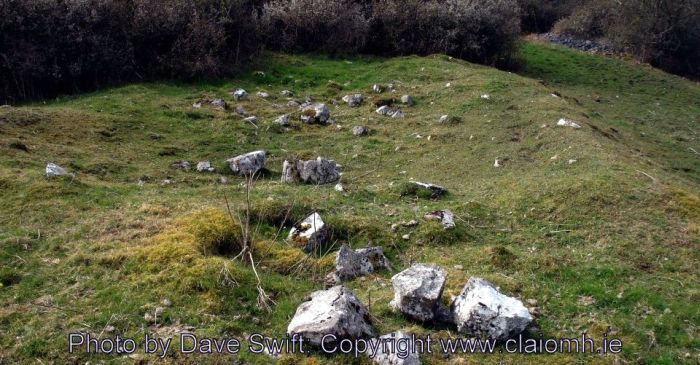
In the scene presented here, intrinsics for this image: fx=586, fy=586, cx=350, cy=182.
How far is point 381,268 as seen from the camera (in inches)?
322

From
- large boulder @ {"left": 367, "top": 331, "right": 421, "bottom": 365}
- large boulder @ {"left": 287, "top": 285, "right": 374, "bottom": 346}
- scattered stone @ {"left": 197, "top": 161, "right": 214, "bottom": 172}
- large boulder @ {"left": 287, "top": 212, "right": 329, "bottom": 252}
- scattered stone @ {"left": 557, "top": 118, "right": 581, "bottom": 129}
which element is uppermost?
large boulder @ {"left": 287, "top": 285, "right": 374, "bottom": 346}

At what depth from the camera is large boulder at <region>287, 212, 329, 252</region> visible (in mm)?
8695

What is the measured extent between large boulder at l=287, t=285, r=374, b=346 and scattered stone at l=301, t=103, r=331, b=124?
1125 cm

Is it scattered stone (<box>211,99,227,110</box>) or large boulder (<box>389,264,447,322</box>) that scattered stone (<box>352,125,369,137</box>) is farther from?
large boulder (<box>389,264,447,322</box>)

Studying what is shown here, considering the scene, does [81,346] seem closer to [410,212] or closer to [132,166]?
[410,212]

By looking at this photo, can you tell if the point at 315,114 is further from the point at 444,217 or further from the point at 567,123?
the point at 444,217

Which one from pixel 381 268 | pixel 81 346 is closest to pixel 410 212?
pixel 381 268

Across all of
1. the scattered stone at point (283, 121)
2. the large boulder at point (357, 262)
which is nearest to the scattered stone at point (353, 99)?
the scattered stone at point (283, 121)

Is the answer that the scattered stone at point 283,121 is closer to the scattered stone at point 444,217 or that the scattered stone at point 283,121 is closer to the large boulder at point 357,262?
the scattered stone at point 444,217

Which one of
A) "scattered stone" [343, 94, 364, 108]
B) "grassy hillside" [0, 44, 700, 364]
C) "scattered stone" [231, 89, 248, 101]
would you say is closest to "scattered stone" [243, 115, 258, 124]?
"grassy hillside" [0, 44, 700, 364]

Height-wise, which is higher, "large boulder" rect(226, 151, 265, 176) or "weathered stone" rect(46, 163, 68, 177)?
"weathered stone" rect(46, 163, 68, 177)

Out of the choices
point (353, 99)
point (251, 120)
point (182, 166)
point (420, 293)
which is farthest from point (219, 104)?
point (420, 293)

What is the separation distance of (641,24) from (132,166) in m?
33.2

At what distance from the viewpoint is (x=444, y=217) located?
9688 mm
